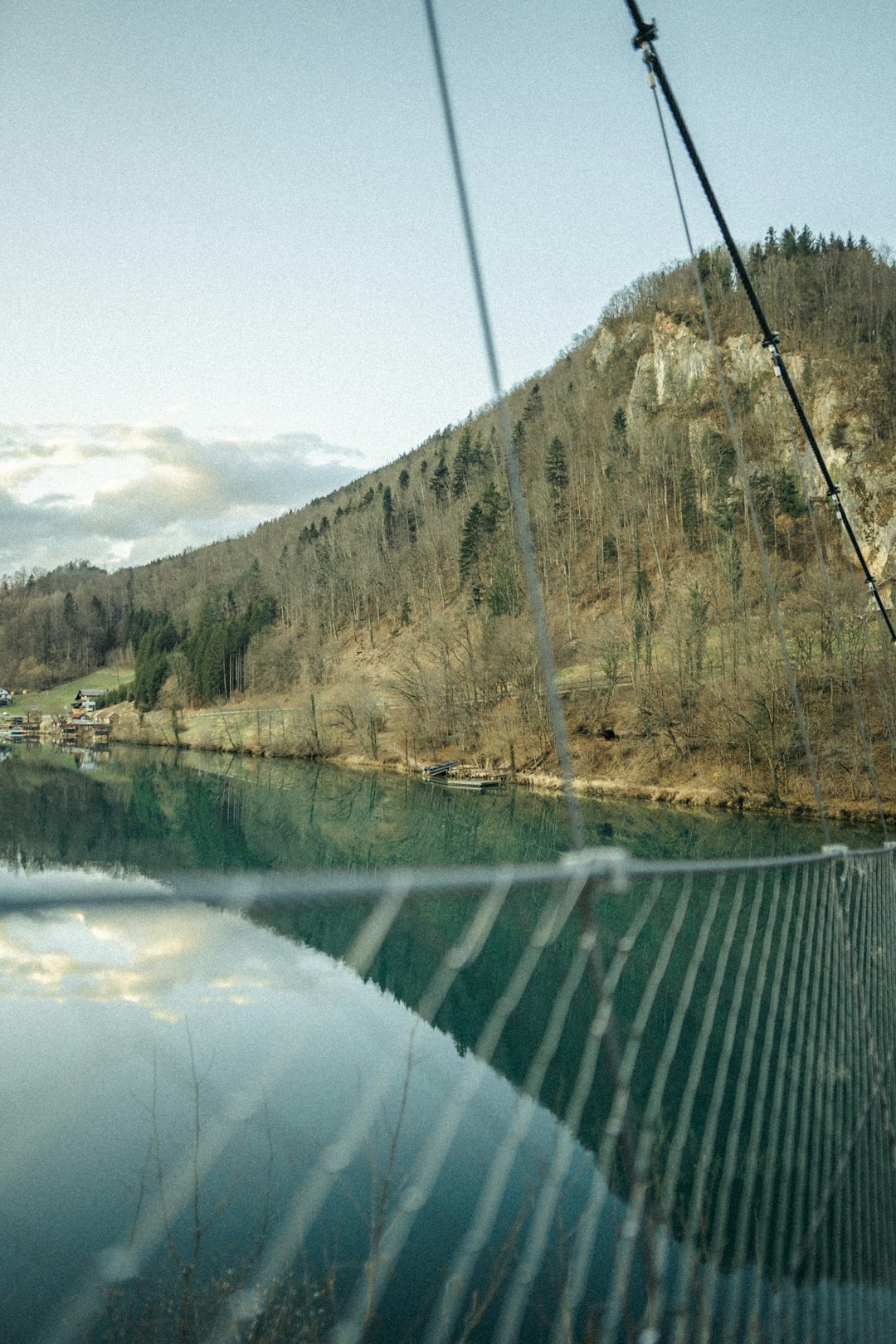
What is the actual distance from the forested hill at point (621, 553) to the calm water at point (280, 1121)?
1436 cm

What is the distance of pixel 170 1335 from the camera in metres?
4.13

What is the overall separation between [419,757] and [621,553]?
19.5m

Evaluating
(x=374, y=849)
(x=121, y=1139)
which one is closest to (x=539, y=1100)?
(x=121, y=1139)

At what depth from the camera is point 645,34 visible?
432 centimetres

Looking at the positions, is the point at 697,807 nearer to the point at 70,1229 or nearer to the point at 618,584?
the point at 70,1229

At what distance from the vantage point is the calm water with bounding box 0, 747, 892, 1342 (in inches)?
174

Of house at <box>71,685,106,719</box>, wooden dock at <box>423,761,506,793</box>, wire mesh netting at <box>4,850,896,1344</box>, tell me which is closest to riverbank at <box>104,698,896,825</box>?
wooden dock at <box>423,761,506,793</box>

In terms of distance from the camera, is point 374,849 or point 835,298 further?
point 835,298

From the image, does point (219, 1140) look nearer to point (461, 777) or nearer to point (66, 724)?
point (461, 777)

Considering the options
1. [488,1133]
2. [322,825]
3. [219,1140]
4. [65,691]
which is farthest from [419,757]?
[65,691]

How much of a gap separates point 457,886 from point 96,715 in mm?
63778

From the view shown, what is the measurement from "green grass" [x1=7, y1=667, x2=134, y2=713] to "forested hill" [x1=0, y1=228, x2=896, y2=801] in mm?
2098

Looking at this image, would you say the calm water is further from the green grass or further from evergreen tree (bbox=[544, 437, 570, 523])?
the green grass

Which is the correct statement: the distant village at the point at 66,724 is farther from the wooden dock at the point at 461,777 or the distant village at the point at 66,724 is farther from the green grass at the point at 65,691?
the wooden dock at the point at 461,777
